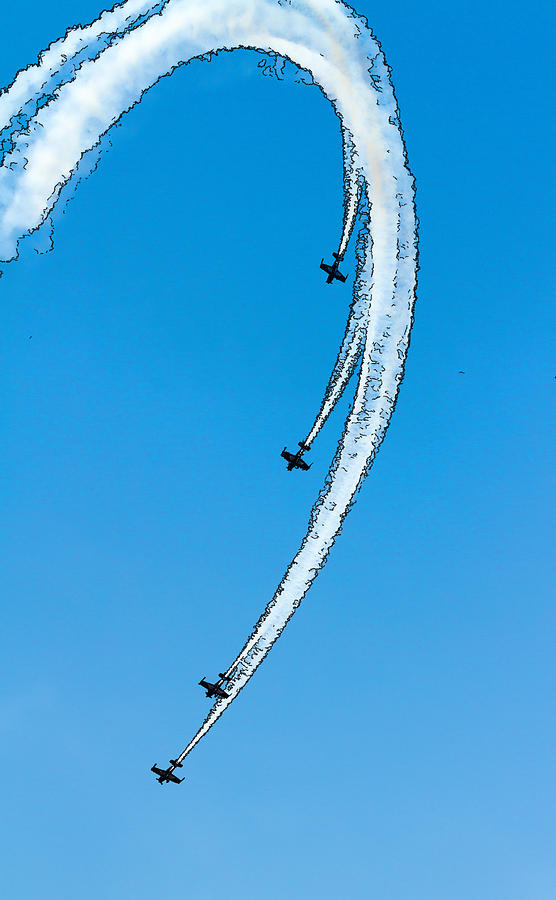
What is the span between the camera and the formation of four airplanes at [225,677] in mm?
29750

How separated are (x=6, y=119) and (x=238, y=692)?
2309cm

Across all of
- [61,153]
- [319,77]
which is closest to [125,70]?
[61,153]

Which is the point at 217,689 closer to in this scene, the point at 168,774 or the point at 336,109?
the point at 168,774

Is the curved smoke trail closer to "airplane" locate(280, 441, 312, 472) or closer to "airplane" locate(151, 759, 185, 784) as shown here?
"airplane" locate(280, 441, 312, 472)

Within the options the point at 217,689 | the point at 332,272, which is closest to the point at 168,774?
the point at 217,689

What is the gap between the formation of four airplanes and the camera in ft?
97.6

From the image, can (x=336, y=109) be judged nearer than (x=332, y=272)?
Yes

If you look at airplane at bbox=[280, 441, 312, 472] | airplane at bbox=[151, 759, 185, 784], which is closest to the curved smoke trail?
airplane at bbox=[280, 441, 312, 472]

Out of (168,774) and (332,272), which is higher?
(332,272)

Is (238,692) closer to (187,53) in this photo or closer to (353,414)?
(353,414)

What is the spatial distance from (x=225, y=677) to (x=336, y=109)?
2218cm

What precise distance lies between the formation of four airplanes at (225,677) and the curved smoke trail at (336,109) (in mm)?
5009

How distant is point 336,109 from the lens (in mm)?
23719

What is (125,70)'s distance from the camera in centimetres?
2200
